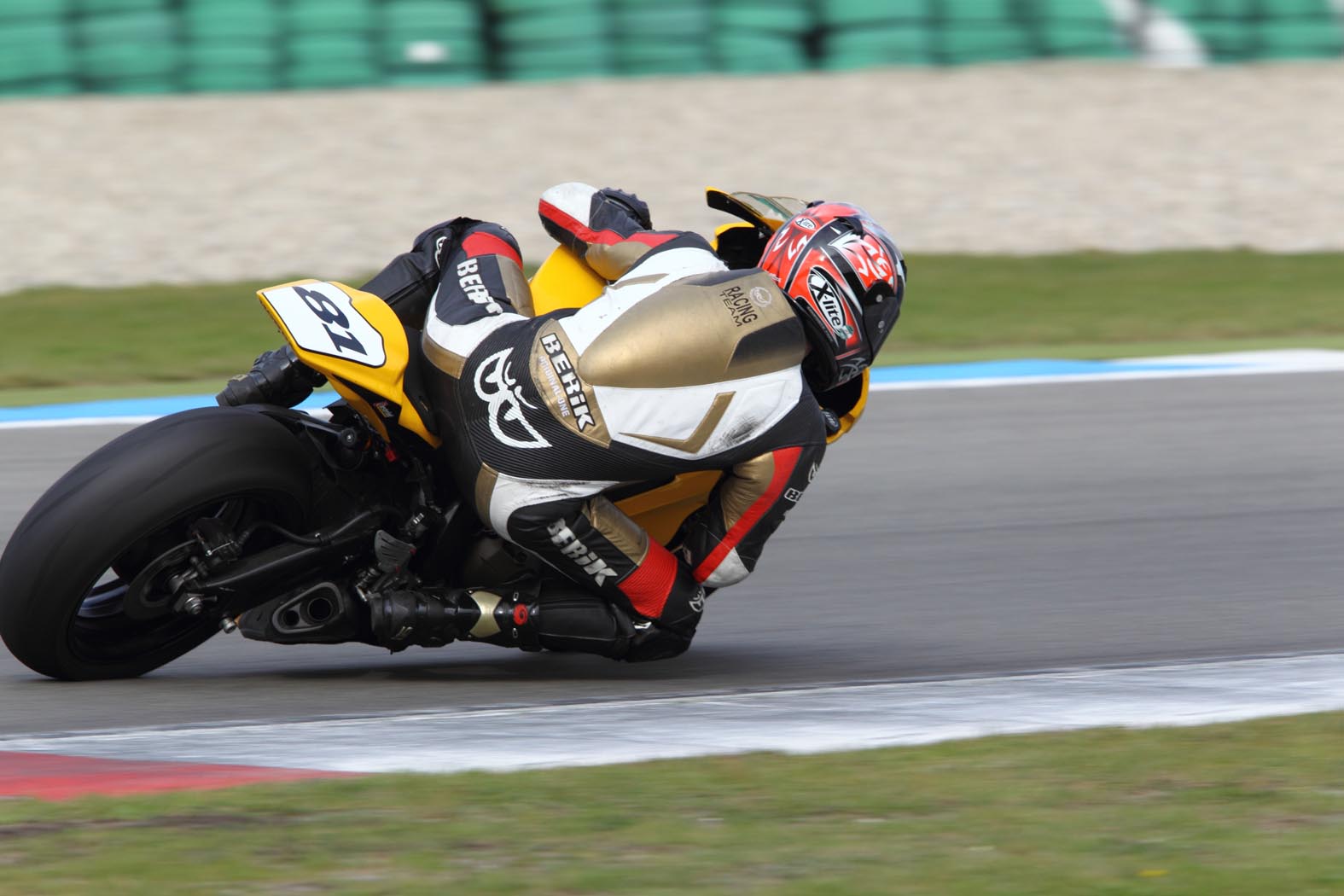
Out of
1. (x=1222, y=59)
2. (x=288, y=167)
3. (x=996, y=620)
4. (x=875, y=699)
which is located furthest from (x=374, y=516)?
(x=1222, y=59)

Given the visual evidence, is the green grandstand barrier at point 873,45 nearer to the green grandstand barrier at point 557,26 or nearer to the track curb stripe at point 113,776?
the green grandstand barrier at point 557,26

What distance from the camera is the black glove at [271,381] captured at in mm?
4891

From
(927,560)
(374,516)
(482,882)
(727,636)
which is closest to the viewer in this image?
(482,882)

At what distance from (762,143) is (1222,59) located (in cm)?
488

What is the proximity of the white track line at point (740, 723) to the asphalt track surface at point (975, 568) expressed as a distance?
18 centimetres

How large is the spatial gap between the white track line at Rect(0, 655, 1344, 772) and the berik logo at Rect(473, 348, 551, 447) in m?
0.68

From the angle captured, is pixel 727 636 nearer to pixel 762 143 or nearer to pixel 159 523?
pixel 159 523

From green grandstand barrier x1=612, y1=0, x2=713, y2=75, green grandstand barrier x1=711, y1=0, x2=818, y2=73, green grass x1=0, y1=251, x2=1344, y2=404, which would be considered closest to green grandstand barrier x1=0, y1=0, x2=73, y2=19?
green grass x1=0, y1=251, x2=1344, y2=404

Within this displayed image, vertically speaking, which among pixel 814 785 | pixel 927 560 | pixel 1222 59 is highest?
pixel 814 785

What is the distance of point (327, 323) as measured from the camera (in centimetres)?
459

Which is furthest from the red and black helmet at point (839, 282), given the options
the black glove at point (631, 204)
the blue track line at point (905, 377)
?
the blue track line at point (905, 377)

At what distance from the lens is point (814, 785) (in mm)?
4020

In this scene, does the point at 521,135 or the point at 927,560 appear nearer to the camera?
the point at 927,560

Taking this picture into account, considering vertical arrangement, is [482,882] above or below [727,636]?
above
